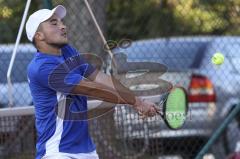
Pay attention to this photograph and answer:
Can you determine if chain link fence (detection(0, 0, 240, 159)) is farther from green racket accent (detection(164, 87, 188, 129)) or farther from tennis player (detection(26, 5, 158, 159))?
tennis player (detection(26, 5, 158, 159))

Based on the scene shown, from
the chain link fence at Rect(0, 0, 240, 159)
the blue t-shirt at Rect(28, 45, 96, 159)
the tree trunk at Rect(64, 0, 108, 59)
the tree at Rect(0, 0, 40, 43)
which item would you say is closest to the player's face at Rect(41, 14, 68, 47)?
the blue t-shirt at Rect(28, 45, 96, 159)

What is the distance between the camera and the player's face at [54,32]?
20.5ft

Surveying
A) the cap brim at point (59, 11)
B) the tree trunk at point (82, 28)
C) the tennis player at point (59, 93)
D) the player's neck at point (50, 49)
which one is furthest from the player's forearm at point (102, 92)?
the tree trunk at point (82, 28)

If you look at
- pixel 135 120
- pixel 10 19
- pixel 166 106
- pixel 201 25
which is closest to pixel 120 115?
pixel 135 120

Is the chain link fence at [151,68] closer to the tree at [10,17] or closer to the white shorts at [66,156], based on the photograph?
the tree at [10,17]

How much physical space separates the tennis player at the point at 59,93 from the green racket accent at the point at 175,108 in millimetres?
461

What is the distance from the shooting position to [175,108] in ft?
22.2

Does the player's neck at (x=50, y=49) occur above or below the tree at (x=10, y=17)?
below

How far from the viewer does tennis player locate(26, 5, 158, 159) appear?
6.09 metres

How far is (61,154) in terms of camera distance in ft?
20.1

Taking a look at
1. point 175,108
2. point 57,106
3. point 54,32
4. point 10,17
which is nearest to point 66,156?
point 57,106

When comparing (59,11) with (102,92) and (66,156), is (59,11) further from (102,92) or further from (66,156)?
(66,156)

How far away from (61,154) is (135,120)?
212cm

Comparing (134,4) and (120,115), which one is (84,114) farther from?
(134,4)
